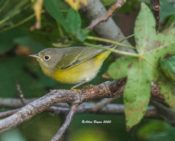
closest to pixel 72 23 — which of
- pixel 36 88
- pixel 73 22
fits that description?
pixel 73 22

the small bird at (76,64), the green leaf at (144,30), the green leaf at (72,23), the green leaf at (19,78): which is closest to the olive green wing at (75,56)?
the small bird at (76,64)

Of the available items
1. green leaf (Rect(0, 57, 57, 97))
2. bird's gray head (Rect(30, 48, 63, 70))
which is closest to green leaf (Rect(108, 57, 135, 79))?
bird's gray head (Rect(30, 48, 63, 70))

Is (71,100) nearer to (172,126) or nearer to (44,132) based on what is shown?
(172,126)

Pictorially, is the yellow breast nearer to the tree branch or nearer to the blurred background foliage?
the blurred background foliage

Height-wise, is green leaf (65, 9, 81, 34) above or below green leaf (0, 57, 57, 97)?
above

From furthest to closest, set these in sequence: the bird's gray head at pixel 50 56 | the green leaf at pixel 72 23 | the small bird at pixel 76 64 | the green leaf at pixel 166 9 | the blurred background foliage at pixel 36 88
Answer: the blurred background foliage at pixel 36 88, the bird's gray head at pixel 50 56, the small bird at pixel 76 64, the green leaf at pixel 166 9, the green leaf at pixel 72 23

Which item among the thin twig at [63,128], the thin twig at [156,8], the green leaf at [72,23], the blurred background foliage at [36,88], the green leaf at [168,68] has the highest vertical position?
the green leaf at [72,23]

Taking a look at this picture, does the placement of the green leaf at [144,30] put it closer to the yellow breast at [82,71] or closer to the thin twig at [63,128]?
the thin twig at [63,128]
